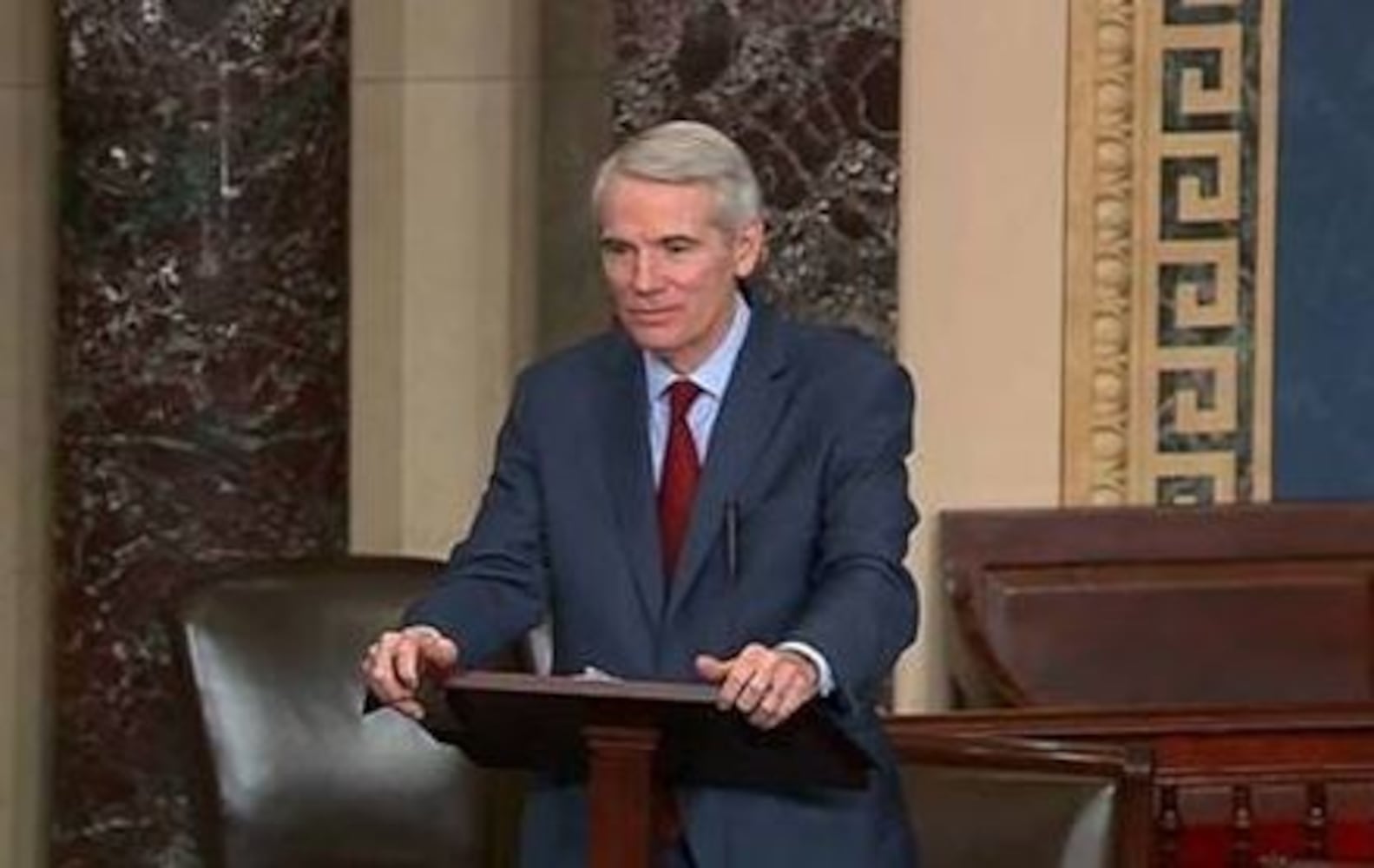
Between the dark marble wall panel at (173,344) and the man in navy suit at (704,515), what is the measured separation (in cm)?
Result: 194

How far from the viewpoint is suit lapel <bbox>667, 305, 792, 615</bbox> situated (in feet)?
11.4

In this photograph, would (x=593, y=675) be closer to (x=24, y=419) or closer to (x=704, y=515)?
(x=704, y=515)

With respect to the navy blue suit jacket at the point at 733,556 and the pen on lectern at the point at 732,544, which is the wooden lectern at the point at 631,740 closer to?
the navy blue suit jacket at the point at 733,556

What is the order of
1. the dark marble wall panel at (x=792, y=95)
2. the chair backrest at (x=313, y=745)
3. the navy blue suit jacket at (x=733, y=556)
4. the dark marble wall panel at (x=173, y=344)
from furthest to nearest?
the dark marble wall panel at (x=173, y=344) < the dark marble wall panel at (x=792, y=95) < the chair backrest at (x=313, y=745) < the navy blue suit jacket at (x=733, y=556)

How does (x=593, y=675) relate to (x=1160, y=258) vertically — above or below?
below

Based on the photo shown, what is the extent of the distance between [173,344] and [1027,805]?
6.57ft

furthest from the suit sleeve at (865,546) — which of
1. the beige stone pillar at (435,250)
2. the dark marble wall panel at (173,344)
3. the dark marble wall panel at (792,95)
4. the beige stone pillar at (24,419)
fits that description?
the beige stone pillar at (24,419)

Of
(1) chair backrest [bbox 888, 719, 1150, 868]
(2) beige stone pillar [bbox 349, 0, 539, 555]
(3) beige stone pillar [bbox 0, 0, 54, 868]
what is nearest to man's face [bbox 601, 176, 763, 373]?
(1) chair backrest [bbox 888, 719, 1150, 868]

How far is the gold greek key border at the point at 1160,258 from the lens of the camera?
5.47 metres

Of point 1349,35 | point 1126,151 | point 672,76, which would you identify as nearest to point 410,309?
point 672,76

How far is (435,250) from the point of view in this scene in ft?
18.8

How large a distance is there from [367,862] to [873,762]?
993 mm

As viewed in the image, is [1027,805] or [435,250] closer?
[1027,805]

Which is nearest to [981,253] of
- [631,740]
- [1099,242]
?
[1099,242]
